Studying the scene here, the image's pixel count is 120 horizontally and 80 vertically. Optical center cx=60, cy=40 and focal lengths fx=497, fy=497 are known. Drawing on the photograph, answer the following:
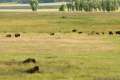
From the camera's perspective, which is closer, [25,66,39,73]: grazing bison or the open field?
the open field

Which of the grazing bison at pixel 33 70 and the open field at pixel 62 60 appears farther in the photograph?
the grazing bison at pixel 33 70

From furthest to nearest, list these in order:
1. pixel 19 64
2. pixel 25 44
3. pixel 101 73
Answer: pixel 25 44, pixel 19 64, pixel 101 73

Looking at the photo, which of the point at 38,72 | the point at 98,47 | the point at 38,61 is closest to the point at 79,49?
the point at 98,47

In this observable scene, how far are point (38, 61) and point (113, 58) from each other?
6.07 metres

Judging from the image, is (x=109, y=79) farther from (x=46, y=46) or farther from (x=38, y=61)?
(x=46, y=46)

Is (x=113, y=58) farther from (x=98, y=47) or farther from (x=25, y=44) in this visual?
(x=25, y=44)

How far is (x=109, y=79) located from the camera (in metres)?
28.8

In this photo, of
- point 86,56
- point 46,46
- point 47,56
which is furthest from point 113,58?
point 46,46

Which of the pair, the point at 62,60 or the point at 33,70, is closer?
the point at 33,70

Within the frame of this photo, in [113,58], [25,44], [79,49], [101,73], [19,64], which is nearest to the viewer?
[101,73]

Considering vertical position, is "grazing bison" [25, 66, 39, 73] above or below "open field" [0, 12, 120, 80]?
above

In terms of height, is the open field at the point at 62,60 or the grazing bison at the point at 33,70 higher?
the grazing bison at the point at 33,70

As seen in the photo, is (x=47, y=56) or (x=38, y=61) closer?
(x=38, y=61)

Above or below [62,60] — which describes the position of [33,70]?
above
